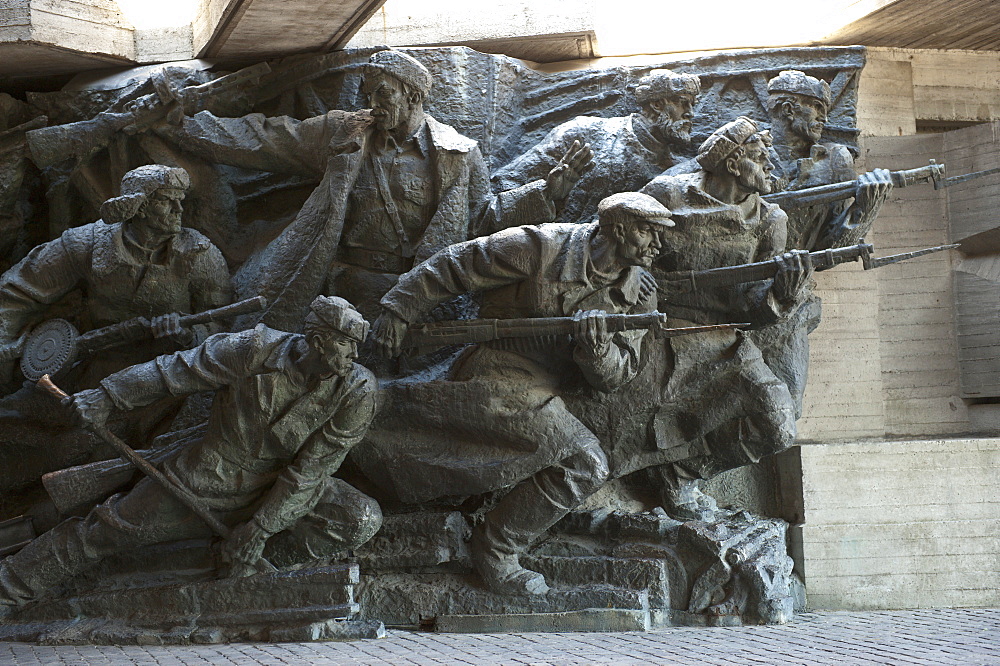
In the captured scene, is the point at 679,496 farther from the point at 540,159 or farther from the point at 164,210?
the point at 164,210

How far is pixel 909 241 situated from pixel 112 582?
5.41m

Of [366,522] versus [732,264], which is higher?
[732,264]

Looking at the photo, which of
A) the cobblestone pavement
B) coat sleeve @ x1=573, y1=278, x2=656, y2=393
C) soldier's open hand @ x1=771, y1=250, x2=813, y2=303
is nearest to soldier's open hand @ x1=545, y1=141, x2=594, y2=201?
coat sleeve @ x1=573, y1=278, x2=656, y2=393

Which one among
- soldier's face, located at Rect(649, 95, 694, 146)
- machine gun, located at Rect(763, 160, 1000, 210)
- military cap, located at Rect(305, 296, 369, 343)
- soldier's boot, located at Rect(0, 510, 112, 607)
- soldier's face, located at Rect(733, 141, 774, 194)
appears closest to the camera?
military cap, located at Rect(305, 296, 369, 343)

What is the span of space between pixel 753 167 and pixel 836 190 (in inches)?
22.3

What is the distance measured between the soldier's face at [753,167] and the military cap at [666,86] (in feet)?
2.02

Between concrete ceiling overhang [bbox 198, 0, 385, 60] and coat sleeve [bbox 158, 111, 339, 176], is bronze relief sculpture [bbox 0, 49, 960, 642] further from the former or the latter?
concrete ceiling overhang [bbox 198, 0, 385, 60]

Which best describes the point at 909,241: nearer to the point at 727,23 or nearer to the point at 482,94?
the point at 727,23

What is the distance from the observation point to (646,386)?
21.2 feet

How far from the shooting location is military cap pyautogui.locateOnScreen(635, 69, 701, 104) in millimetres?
6688

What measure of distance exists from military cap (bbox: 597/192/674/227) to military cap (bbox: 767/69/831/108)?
136 centimetres

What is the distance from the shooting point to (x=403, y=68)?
21.8 feet

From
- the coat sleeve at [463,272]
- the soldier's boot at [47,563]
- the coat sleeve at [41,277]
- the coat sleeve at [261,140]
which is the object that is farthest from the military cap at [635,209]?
the soldier's boot at [47,563]

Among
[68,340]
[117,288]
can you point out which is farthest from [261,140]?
[68,340]
